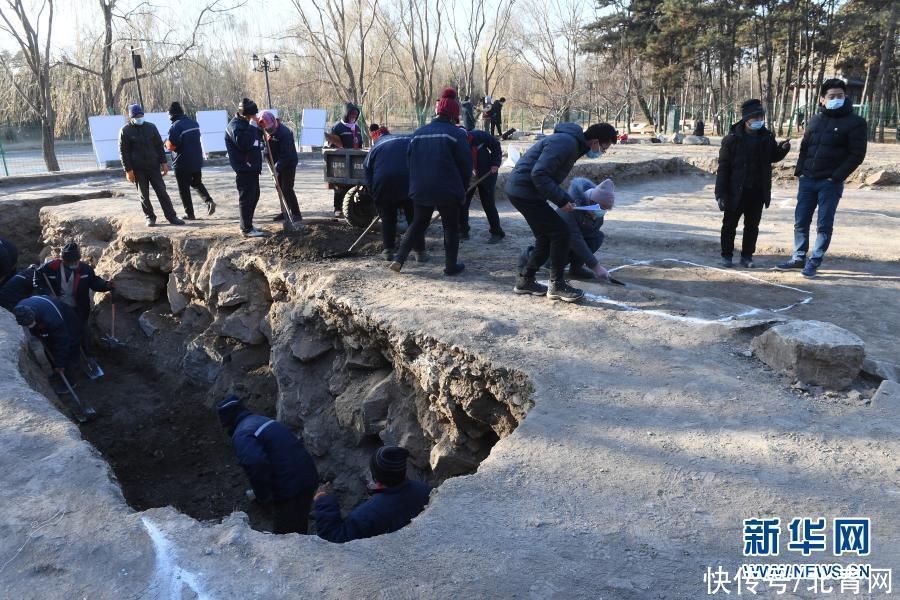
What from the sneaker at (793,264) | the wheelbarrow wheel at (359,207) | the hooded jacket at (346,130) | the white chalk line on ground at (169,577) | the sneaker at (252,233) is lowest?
the white chalk line on ground at (169,577)

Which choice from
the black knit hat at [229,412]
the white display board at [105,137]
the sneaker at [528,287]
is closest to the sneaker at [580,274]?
the sneaker at [528,287]

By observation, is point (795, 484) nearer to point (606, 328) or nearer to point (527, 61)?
point (606, 328)

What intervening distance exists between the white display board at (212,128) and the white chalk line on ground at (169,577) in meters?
17.3

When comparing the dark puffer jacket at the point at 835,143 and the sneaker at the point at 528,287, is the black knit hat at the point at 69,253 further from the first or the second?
the dark puffer jacket at the point at 835,143

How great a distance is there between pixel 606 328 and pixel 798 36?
92.1 feet

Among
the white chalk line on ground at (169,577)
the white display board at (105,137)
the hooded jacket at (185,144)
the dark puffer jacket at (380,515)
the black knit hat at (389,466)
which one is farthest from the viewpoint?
the white display board at (105,137)

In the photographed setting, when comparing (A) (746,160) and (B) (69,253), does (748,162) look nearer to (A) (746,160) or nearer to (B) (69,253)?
(A) (746,160)

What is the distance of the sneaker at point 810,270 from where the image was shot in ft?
21.9

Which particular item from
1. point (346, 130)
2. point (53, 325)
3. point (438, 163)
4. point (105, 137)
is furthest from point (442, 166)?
point (105, 137)

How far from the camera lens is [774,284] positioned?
21.5 ft

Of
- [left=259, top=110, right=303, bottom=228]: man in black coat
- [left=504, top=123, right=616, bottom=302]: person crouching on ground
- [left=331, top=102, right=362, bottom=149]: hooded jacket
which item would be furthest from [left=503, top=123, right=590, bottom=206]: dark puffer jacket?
[left=331, top=102, right=362, bottom=149]: hooded jacket

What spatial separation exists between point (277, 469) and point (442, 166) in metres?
2.94

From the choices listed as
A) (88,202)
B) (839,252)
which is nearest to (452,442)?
(839,252)

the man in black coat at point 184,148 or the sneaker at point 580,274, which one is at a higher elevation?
the man in black coat at point 184,148
